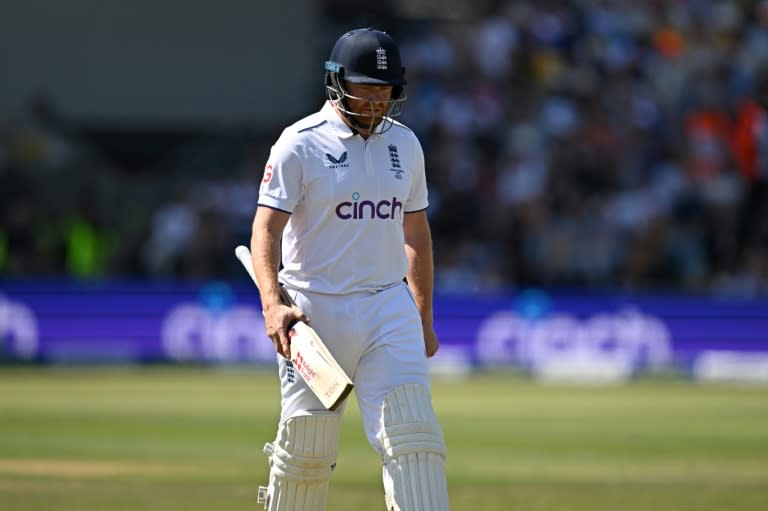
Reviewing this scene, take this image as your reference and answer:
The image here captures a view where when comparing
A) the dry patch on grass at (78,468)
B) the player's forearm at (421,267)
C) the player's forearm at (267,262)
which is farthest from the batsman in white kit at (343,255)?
the dry patch on grass at (78,468)

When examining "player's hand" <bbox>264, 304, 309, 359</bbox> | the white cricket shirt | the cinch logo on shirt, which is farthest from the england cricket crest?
"player's hand" <bbox>264, 304, 309, 359</bbox>

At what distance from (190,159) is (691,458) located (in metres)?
12.3

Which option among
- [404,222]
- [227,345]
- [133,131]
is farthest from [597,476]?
[133,131]

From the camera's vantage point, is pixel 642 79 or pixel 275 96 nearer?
pixel 642 79

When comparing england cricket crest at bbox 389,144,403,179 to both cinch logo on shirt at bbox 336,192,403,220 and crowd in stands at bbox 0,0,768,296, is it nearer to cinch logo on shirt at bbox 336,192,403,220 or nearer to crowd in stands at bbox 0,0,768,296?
cinch logo on shirt at bbox 336,192,403,220

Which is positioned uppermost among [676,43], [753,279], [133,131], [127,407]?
[676,43]

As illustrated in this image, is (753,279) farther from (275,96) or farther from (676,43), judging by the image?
(275,96)

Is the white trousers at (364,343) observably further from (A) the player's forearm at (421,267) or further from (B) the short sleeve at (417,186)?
(B) the short sleeve at (417,186)

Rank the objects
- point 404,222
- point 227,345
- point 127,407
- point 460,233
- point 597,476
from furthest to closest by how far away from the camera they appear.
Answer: point 460,233 < point 227,345 < point 127,407 < point 597,476 < point 404,222

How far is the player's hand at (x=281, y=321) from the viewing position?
5.09 meters

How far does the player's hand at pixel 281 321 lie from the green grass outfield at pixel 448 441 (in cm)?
287

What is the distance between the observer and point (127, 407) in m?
13.6

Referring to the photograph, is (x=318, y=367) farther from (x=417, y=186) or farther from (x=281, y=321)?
(x=417, y=186)

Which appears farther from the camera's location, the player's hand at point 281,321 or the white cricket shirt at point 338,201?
the white cricket shirt at point 338,201
